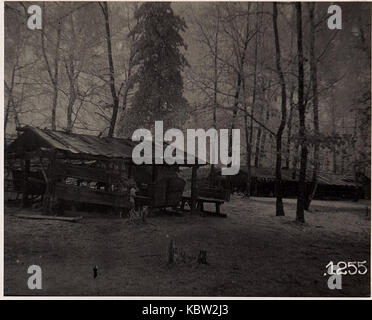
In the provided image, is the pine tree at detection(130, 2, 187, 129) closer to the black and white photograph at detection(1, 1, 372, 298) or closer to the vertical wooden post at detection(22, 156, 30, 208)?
the black and white photograph at detection(1, 1, 372, 298)

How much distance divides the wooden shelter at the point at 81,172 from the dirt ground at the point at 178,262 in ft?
3.15

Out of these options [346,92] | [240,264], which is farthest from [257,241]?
[346,92]

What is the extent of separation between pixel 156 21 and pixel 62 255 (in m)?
15.3

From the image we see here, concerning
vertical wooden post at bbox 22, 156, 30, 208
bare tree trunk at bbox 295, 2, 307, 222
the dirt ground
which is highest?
bare tree trunk at bbox 295, 2, 307, 222

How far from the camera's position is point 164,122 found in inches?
830

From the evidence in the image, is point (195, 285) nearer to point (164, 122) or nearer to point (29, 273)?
point (29, 273)

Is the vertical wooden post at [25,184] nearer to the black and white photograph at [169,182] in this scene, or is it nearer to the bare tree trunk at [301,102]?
the black and white photograph at [169,182]

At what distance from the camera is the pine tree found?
20.1 metres

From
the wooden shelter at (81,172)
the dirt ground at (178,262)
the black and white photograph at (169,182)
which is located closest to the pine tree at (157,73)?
the black and white photograph at (169,182)

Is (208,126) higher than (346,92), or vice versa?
(346,92)

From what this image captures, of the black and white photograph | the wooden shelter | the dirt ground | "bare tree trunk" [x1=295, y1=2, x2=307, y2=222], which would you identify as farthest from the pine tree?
the dirt ground

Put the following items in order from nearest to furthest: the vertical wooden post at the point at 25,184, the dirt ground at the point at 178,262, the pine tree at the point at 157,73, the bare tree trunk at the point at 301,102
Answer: the dirt ground at the point at 178,262 → the bare tree trunk at the point at 301,102 → the vertical wooden post at the point at 25,184 → the pine tree at the point at 157,73

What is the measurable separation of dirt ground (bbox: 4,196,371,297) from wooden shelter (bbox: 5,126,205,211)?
3.15 feet

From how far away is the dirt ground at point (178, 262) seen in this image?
6.97m
